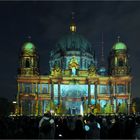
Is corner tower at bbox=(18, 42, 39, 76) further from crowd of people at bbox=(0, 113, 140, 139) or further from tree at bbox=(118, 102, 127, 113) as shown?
crowd of people at bbox=(0, 113, 140, 139)

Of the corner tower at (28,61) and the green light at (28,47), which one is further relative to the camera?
the green light at (28,47)

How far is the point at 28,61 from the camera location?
10231 centimetres

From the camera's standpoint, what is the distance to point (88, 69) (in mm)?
102375

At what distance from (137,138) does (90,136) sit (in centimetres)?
163

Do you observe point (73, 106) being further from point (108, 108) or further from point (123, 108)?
point (123, 108)

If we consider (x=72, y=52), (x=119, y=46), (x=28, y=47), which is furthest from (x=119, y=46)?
(x=28, y=47)

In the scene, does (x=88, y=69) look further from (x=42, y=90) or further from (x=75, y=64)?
(x=42, y=90)

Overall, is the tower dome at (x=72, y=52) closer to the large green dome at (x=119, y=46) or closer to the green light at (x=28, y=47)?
the green light at (x=28, y=47)

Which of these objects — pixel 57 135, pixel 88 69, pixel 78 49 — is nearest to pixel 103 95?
pixel 88 69

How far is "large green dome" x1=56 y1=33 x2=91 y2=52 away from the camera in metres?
110

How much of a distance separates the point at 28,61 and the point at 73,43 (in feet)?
43.2

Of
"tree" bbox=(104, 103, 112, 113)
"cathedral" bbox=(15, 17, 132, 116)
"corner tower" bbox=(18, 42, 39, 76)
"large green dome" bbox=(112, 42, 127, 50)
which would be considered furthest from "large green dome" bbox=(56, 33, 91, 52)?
"tree" bbox=(104, 103, 112, 113)

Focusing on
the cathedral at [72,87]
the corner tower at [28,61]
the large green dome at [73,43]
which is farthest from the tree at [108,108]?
the large green dome at [73,43]

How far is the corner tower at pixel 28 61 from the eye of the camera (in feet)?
331
